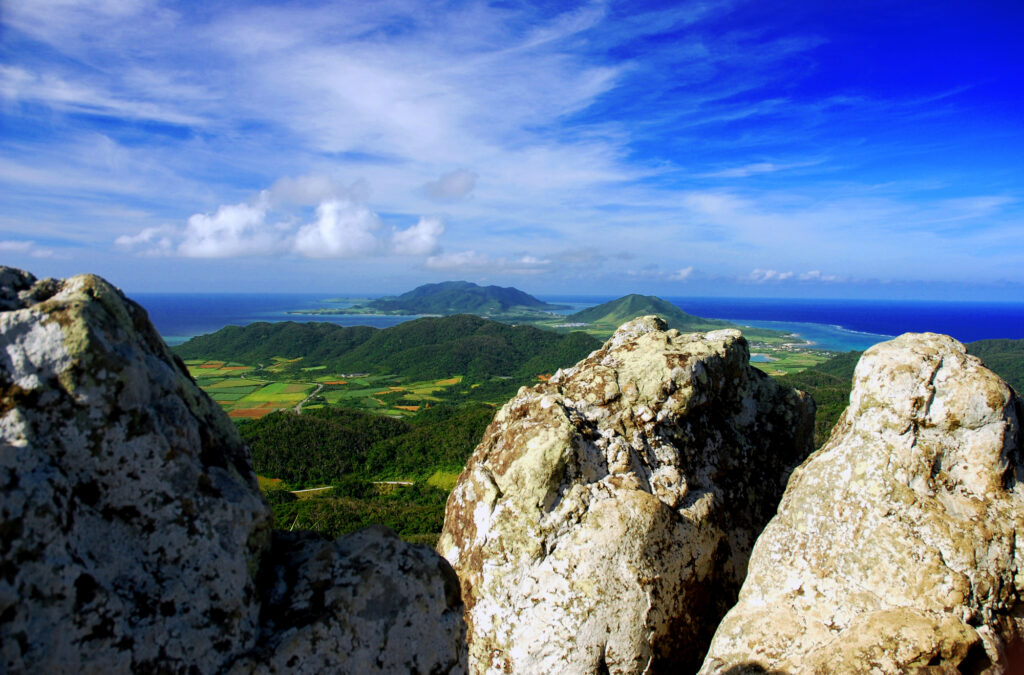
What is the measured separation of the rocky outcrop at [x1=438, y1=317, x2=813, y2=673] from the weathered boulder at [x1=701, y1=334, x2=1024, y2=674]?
88 centimetres

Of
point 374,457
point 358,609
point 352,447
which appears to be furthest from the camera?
point 352,447

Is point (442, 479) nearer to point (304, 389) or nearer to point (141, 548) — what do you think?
point (141, 548)

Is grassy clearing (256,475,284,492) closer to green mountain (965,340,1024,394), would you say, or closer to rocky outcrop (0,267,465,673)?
rocky outcrop (0,267,465,673)

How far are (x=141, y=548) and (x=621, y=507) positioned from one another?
574cm

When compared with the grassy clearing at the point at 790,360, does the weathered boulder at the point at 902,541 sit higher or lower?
higher

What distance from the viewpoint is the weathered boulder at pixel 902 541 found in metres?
5.90

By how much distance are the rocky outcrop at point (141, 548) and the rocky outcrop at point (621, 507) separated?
2.71m

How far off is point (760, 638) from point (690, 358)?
447 cm

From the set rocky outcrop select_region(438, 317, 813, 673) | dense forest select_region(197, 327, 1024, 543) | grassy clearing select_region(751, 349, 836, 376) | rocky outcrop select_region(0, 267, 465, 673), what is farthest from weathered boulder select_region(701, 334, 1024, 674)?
grassy clearing select_region(751, 349, 836, 376)

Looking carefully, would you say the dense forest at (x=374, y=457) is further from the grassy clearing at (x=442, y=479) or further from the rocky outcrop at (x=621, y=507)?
the rocky outcrop at (x=621, y=507)

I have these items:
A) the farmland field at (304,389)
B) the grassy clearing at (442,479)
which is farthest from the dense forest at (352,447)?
the farmland field at (304,389)

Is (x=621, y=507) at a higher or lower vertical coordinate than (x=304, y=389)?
higher

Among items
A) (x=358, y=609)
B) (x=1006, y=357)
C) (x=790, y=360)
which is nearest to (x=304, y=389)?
(x=790, y=360)

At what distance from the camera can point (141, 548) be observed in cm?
387
